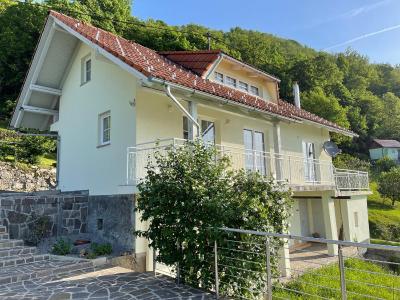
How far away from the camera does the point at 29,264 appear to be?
798 cm

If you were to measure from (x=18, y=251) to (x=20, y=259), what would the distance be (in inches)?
16.3

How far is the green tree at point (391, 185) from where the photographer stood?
31.1m

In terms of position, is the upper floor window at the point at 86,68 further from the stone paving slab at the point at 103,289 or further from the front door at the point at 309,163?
the front door at the point at 309,163

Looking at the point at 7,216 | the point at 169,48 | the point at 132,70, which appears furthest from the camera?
the point at 169,48

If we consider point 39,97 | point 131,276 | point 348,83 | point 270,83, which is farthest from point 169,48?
point 348,83

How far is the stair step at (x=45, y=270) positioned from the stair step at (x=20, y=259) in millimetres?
171

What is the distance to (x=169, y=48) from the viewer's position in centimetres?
3052

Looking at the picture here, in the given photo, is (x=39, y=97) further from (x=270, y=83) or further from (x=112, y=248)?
(x=270, y=83)

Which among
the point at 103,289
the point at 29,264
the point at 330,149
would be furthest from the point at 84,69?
the point at 330,149

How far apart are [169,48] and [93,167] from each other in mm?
21726

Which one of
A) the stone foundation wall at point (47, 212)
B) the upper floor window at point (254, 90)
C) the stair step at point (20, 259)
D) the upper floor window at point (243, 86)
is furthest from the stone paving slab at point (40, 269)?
the upper floor window at point (254, 90)

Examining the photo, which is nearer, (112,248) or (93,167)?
(112,248)

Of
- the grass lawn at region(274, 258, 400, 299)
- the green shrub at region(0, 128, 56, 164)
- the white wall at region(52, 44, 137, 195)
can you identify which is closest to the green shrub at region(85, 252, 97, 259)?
the white wall at region(52, 44, 137, 195)

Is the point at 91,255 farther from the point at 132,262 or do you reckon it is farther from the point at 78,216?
the point at 78,216
